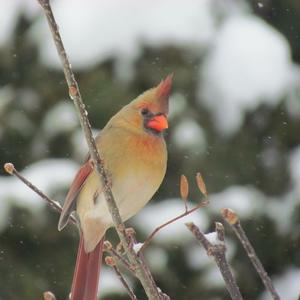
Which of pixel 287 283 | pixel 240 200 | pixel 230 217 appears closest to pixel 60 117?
pixel 240 200

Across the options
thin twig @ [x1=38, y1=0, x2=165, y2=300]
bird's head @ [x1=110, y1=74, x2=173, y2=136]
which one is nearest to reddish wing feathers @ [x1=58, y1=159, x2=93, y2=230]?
bird's head @ [x1=110, y1=74, x2=173, y2=136]

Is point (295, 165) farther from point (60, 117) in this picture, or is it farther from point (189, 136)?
point (60, 117)

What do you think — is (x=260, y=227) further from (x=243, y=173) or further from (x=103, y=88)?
(x=103, y=88)

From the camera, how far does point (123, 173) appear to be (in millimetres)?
2264

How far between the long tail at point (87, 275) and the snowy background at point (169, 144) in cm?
183

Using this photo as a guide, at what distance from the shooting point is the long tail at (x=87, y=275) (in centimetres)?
198

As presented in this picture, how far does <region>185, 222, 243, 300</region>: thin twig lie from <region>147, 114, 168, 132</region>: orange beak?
2.53ft

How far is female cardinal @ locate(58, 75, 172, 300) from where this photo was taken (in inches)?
87.9

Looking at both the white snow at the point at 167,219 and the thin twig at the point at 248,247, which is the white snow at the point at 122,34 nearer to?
the white snow at the point at 167,219

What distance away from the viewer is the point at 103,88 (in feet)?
14.1

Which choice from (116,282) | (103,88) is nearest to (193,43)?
(103,88)

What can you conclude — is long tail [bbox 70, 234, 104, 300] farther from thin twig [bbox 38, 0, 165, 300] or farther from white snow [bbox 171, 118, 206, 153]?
white snow [bbox 171, 118, 206, 153]

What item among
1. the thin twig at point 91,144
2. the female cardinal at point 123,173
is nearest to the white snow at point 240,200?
the female cardinal at point 123,173

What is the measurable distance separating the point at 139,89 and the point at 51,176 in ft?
1.93
